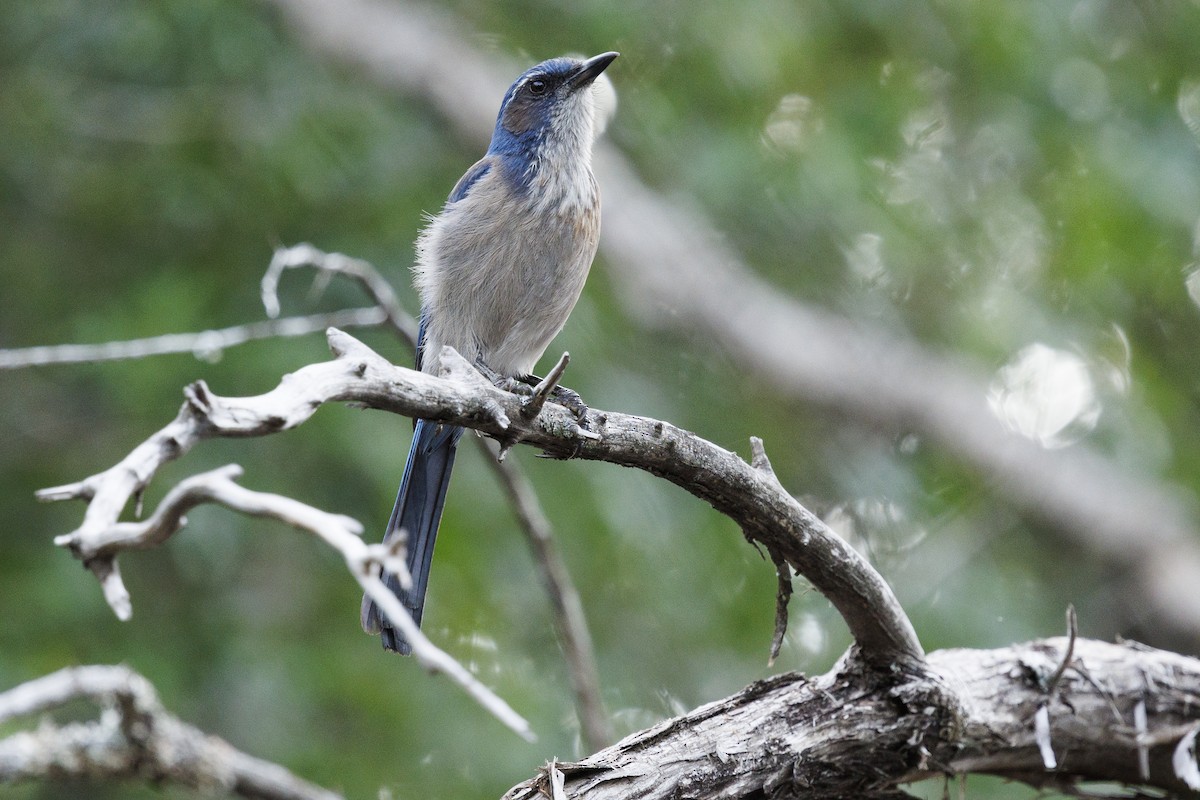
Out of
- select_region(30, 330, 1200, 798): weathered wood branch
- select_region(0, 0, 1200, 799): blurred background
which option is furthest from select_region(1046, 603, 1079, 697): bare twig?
select_region(0, 0, 1200, 799): blurred background

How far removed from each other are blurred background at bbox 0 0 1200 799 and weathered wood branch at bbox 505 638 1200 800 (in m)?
2.46

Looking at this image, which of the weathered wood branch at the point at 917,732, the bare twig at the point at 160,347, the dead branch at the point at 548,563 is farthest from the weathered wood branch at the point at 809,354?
the weathered wood branch at the point at 917,732

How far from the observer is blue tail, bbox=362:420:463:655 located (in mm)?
3775

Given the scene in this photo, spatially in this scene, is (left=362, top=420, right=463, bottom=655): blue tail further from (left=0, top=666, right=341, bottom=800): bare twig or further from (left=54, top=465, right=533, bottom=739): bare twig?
(left=54, top=465, right=533, bottom=739): bare twig

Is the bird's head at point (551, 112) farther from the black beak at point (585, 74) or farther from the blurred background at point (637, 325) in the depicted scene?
the blurred background at point (637, 325)

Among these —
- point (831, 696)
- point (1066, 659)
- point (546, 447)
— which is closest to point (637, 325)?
point (1066, 659)

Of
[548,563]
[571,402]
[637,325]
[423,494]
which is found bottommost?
[571,402]

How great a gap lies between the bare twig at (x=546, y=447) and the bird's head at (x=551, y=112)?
2161mm

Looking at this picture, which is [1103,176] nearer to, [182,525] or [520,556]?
[520,556]

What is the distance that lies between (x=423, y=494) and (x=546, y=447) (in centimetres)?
162

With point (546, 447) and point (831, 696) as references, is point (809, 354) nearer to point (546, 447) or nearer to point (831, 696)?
point (831, 696)

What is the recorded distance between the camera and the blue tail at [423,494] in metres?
3.78

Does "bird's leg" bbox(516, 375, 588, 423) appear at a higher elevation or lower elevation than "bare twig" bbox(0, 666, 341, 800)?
higher

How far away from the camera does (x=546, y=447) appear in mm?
2510
